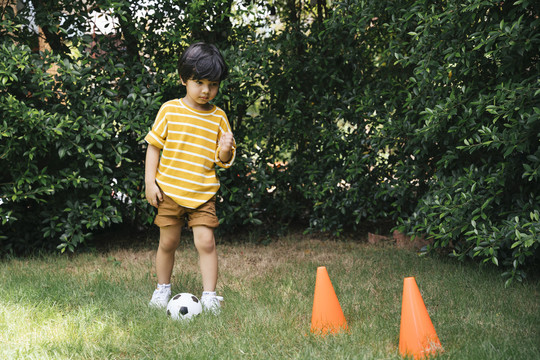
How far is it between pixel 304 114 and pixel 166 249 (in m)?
2.62

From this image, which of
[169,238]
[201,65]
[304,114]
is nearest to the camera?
[201,65]

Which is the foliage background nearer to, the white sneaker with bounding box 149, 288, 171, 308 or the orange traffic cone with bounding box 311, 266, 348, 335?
the orange traffic cone with bounding box 311, 266, 348, 335

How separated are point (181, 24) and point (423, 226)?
3.01 m

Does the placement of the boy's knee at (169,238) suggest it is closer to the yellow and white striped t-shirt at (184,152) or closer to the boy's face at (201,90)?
the yellow and white striped t-shirt at (184,152)

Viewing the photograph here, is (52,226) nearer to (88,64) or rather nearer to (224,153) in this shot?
(88,64)

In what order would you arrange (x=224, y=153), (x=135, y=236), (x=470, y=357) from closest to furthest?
(x=470, y=357)
(x=224, y=153)
(x=135, y=236)

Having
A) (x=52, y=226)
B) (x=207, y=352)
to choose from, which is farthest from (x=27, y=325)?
(x=52, y=226)

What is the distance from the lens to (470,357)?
2672mm

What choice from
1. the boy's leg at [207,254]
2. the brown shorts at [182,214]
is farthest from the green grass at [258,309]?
the brown shorts at [182,214]

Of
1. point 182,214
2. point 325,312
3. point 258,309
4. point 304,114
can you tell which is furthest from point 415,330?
point 304,114

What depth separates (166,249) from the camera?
370cm

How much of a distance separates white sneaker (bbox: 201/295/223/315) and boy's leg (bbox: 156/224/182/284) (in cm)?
36

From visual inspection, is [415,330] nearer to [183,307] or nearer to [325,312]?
[325,312]

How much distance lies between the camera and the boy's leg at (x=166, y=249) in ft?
12.0
